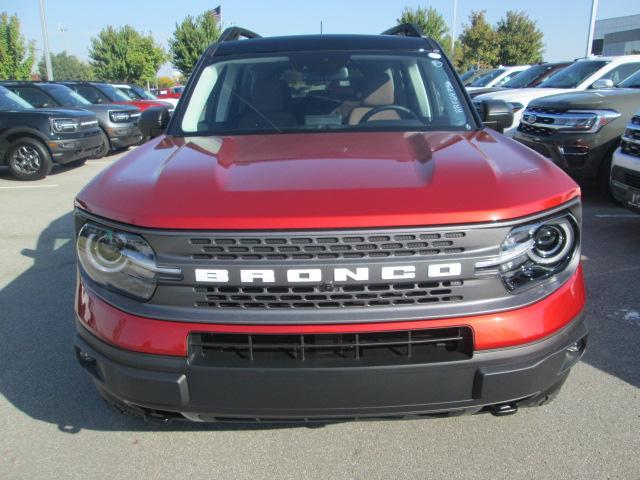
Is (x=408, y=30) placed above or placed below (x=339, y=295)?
above

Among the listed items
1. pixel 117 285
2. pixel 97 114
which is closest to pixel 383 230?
pixel 117 285

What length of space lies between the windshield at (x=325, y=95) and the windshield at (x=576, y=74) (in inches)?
295

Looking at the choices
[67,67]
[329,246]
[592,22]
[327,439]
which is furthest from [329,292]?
[67,67]

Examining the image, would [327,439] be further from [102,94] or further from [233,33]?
[102,94]

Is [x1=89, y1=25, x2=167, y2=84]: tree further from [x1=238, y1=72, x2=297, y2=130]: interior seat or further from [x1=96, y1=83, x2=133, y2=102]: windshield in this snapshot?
[x1=238, y1=72, x2=297, y2=130]: interior seat

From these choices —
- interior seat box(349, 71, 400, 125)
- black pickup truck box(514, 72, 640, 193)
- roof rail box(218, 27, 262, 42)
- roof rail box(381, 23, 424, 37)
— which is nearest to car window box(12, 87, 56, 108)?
roof rail box(218, 27, 262, 42)

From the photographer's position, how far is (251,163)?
2258 mm

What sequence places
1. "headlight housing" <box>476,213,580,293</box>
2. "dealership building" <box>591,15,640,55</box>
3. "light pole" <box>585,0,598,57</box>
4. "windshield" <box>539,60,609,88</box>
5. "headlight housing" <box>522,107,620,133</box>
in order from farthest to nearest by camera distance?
"dealership building" <box>591,15,640,55</box> → "light pole" <box>585,0,598,57</box> → "windshield" <box>539,60,609,88</box> → "headlight housing" <box>522,107,620,133</box> → "headlight housing" <box>476,213,580,293</box>

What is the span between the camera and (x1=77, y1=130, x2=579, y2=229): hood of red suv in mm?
1767

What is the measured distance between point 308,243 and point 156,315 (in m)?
0.58

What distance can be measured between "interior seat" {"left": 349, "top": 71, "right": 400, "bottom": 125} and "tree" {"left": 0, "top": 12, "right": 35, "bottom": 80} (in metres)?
31.5

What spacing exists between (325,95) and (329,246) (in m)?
1.74

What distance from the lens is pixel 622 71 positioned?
9.33 meters

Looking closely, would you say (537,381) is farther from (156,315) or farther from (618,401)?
(156,315)
